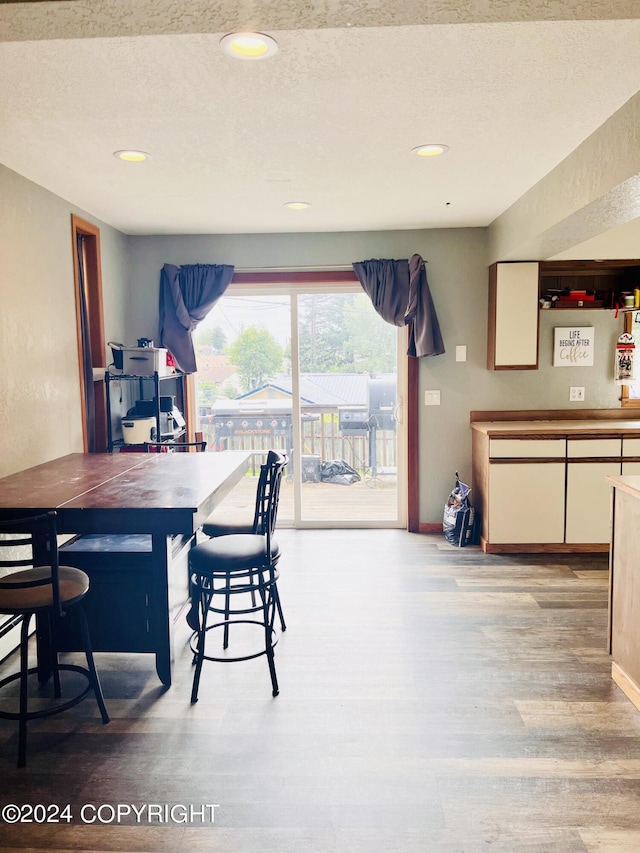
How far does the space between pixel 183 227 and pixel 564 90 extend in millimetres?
3093

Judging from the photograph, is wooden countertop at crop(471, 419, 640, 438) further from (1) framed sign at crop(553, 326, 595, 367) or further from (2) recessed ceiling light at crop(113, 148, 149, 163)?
(2) recessed ceiling light at crop(113, 148, 149, 163)

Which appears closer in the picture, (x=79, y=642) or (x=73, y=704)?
(x=73, y=704)

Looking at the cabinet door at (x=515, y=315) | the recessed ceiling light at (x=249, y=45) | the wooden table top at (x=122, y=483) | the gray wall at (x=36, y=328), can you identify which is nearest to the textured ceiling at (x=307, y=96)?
the recessed ceiling light at (x=249, y=45)

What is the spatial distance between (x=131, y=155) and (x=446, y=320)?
2.72 meters

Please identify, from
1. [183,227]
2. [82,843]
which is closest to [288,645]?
[82,843]

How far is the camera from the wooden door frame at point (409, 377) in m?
5.00

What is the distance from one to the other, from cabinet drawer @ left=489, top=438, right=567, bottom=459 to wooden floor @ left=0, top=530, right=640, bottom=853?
120cm

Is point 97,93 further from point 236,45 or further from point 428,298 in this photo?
point 428,298

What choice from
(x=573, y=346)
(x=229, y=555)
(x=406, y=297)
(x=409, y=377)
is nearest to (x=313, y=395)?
(x=409, y=377)

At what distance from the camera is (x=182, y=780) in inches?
83.3

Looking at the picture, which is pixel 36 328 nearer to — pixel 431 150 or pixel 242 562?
pixel 242 562

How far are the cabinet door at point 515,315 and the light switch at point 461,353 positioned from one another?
291 mm

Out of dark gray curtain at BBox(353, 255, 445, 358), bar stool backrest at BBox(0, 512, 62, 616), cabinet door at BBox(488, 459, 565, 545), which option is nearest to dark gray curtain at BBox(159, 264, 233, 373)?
dark gray curtain at BBox(353, 255, 445, 358)

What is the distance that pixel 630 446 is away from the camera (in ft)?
14.4
